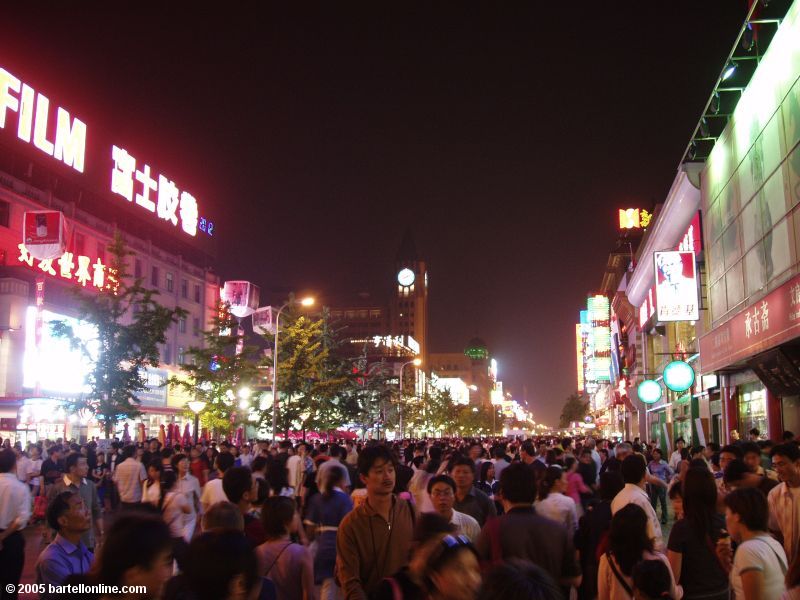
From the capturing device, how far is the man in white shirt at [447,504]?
22.0ft

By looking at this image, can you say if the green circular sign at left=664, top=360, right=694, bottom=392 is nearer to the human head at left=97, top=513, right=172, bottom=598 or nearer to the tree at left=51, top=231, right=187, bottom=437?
the tree at left=51, top=231, right=187, bottom=437

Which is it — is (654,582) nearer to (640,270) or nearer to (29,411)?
(29,411)

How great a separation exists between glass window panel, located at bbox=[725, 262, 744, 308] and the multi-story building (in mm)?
23877

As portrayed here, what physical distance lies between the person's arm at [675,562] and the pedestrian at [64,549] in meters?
4.11

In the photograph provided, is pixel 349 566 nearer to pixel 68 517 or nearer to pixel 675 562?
pixel 675 562

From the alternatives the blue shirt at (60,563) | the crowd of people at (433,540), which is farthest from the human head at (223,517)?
the blue shirt at (60,563)

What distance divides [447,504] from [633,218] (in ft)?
269

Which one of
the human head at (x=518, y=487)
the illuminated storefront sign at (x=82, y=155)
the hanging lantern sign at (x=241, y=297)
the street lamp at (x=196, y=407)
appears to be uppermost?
the illuminated storefront sign at (x=82, y=155)

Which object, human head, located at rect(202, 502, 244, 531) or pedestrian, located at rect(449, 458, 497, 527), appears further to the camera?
pedestrian, located at rect(449, 458, 497, 527)

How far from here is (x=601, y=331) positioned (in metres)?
87.8

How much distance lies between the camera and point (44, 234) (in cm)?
4172

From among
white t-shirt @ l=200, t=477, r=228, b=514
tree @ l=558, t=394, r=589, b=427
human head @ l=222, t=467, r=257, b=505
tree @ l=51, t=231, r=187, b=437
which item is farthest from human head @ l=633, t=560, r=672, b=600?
tree @ l=558, t=394, r=589, b=427

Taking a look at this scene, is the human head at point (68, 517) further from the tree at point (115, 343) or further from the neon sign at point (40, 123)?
the neon sign at point (40, 123)

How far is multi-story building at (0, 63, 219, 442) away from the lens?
40.7 m
